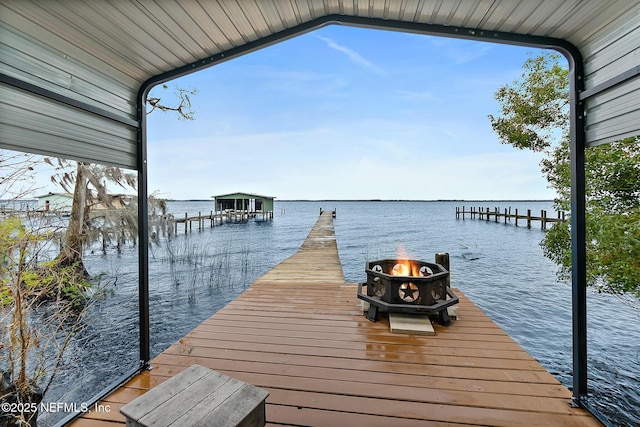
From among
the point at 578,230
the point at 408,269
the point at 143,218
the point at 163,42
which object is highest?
the point at 163,42

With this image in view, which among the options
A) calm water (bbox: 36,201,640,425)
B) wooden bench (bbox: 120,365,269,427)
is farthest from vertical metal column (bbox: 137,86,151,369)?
wooden bench (bbox: 120,365,269,427)

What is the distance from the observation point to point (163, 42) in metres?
1.99

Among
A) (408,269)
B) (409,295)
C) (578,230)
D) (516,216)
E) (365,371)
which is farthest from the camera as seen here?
(516,216)

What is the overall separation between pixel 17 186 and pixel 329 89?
27691 millimetres

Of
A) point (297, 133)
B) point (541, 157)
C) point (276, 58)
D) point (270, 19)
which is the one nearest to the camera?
point (270, 19)

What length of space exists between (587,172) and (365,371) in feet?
21.5

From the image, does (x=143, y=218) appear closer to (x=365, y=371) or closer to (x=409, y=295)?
(x=365, y=371)

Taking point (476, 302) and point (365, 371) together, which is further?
point (476, 302)

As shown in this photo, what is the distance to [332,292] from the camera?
182 inches

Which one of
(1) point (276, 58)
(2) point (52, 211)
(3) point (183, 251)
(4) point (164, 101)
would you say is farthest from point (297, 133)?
(2) point (52, 211)

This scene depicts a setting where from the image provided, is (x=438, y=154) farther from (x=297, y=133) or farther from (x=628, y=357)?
(x=628, y=357)

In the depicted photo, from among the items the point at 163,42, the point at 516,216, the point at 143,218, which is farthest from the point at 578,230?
the point at 516,216

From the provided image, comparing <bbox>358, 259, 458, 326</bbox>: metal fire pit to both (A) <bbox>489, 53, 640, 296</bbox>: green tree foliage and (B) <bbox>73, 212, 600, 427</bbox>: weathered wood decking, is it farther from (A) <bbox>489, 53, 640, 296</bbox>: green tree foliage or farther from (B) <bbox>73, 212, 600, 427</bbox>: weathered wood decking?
(A) <bbox>489, 53, 640, 296</bbox>: green tree foliage

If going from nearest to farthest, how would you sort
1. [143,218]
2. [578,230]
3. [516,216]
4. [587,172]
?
[578,230]
[143,218]
[587,172]
[516,216]
